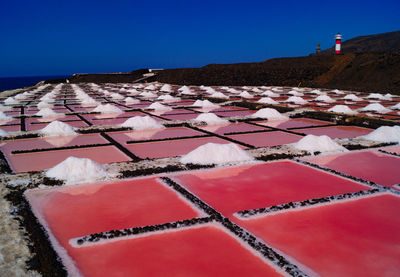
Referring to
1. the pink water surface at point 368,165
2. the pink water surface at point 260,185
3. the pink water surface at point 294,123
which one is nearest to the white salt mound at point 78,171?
the pink water surface at point 260,185

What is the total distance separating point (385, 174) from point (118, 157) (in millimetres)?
1909

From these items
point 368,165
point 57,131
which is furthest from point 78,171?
point 368,165

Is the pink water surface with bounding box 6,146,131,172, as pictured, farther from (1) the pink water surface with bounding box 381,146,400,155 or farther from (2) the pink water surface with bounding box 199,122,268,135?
(1) the pink water surface with bounding box 381,146,400,155

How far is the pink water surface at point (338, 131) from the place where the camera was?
3969mm

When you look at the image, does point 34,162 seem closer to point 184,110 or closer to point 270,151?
point 270,151

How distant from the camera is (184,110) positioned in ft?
20.6

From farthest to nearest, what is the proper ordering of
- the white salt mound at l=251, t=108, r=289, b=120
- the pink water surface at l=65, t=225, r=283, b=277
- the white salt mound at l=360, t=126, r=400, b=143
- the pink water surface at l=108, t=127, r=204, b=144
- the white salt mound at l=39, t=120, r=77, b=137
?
the white salt mound at l=251, t=108, r=289, b=120 < the white salt mound at l=39, t=120, r=77, b=137 < the pink water surface at l=108, t=127, r=204, b=144 < the white salt mound at l=360, t=126, r=400, b=143 < the pink water surface at l=65, t=225, r=283, b=277

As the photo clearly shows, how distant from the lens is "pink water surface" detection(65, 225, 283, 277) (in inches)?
50.8

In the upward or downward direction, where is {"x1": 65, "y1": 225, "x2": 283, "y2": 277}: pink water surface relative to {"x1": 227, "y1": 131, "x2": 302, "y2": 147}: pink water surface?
downward

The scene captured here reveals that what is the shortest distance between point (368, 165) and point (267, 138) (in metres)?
1.20

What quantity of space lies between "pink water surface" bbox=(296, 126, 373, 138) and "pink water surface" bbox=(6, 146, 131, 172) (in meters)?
2.11

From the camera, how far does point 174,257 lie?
1.39m

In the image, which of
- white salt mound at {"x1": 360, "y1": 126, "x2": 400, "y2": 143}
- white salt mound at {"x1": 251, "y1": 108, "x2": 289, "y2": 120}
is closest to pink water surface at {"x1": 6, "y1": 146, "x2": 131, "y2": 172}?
white salt mound at {"x1": 360, "y1": 126, "x2": 400, "y2": 143}

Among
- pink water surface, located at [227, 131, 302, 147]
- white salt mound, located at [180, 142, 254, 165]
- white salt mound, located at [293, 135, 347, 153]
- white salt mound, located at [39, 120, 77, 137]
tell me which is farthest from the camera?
white salt mound, located at [39, 120, 77, 137]
